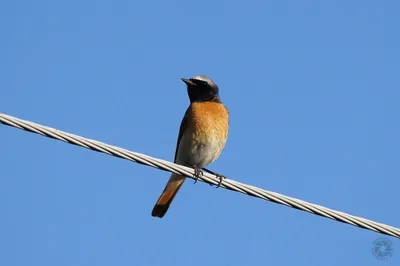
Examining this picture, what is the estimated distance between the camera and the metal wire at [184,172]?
20.0ft

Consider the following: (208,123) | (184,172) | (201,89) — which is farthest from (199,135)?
(184,172)

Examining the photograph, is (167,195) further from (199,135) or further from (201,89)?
(201,89)

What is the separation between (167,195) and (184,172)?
3.80 meters

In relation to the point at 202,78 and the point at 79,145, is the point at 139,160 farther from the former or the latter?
the point at 202,78

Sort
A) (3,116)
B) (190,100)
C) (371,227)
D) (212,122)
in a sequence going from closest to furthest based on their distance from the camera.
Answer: (3,116), (371,227), (212,122), (190,100)

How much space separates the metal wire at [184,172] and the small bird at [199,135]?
3.22 meters

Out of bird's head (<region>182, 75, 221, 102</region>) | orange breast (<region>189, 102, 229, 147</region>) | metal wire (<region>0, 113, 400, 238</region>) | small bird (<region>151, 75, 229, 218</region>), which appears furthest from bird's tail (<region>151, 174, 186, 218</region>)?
metal wire (<region>0, 113, 400, 238</region>)

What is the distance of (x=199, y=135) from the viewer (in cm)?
1044

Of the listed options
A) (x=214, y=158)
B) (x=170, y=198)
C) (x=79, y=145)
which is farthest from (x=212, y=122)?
(x=79, y=145)

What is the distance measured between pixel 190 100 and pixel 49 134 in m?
5.25

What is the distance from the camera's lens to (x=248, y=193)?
6.97 m

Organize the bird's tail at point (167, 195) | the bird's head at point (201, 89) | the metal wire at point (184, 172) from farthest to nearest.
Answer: the bird's head at point (201, 89)
the bird's tail at point (167, 195)
the metal wire at point (184, 172)

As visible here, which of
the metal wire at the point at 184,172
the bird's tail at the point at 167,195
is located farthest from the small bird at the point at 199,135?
the metal wire at the point at 184,172

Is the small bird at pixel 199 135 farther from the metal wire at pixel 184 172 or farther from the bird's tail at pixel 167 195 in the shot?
the metal wire at pixel 184 172
